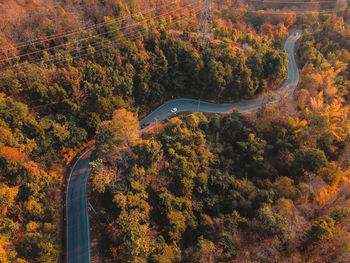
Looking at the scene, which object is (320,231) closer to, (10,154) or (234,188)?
(234,188)

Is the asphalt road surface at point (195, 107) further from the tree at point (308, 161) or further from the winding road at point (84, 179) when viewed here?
the tree at point (308, 161)

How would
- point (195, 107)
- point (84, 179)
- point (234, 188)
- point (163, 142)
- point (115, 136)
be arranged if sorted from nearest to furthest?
point (115, 136)
point (234, 188)
point (163, 142)
point (84, 179)
point (195, 107)

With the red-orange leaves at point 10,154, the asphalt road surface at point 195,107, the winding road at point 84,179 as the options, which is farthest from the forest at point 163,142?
the asphalt road surface at point 195,107

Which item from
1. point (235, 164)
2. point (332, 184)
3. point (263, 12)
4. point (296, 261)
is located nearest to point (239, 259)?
point (296, 261)

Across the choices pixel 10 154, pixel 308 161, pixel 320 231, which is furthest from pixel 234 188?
pixel 10 154

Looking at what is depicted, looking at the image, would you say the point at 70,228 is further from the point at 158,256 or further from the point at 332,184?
the point at 332,184

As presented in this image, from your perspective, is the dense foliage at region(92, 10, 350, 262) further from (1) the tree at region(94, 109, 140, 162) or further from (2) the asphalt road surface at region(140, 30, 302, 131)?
(2) the asphalt road surface at region(140, 30, 302, 131)
